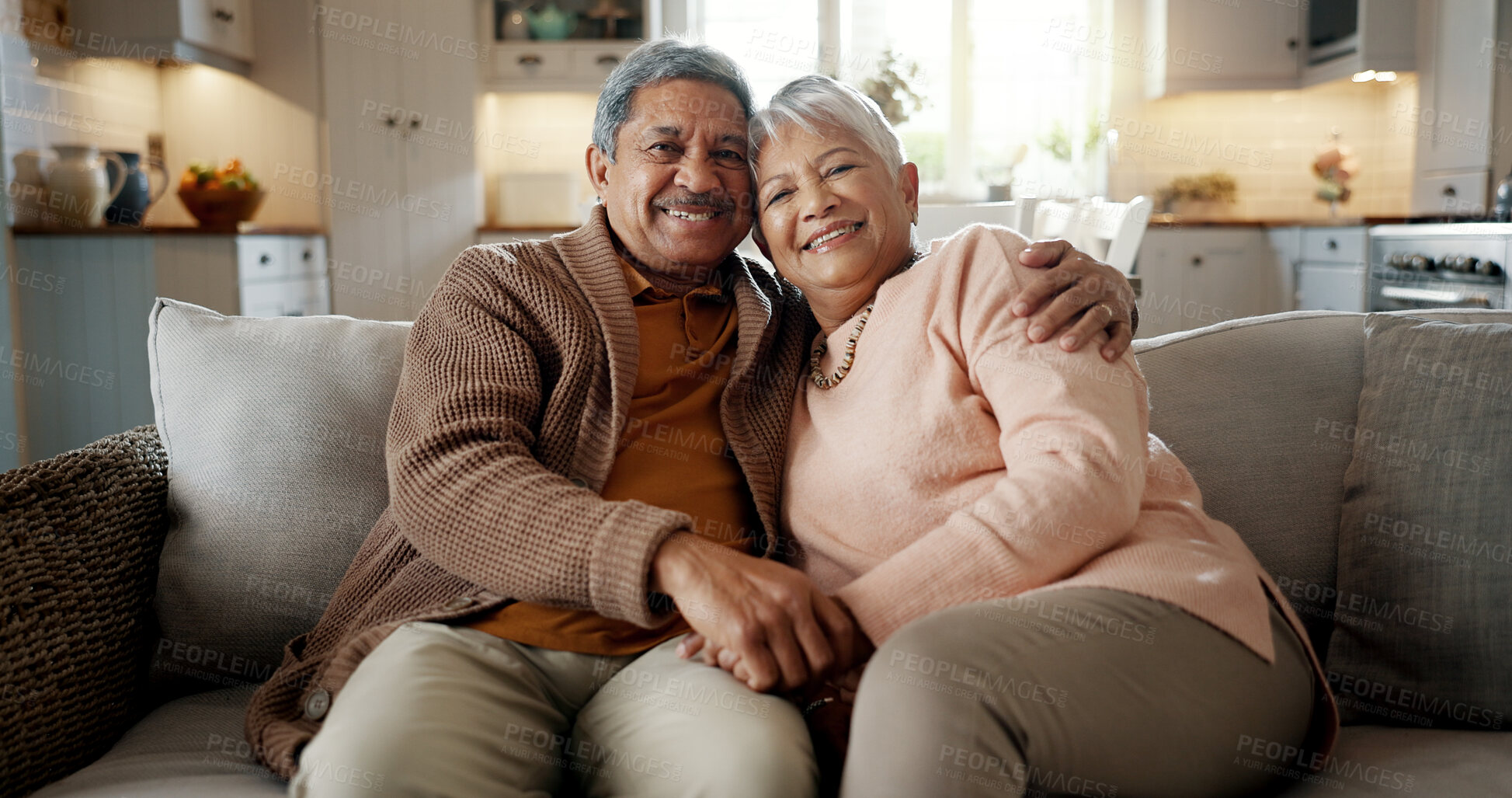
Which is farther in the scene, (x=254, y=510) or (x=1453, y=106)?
(x=1453, y=106)

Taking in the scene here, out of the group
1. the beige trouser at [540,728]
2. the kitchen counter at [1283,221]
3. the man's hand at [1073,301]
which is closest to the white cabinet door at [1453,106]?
the kitchen counter at [1283,221]

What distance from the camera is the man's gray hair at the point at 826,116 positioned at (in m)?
1.37

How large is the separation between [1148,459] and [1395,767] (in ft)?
1.32

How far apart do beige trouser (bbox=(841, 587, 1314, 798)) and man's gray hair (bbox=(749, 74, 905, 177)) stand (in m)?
0.65

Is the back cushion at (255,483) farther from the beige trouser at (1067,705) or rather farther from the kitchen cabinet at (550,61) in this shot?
the kitchen cabinet at (550,61)

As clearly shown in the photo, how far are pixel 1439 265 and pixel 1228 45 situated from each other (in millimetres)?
1930

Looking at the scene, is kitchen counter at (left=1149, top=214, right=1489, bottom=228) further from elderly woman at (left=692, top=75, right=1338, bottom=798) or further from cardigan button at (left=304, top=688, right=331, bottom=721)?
cardigan button at (left=304, top=688, right=331, bottom=721)

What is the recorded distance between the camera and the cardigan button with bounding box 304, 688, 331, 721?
1.16m

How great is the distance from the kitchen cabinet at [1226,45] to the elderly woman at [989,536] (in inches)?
173

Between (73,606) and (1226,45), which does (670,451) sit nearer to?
(73,606)

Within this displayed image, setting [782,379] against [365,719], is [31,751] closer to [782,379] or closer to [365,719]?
[365,719]

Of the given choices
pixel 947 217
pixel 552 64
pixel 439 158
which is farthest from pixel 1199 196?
pixel 439 158

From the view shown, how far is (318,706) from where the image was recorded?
3.81 feet

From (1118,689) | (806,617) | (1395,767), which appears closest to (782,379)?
(806,617)
